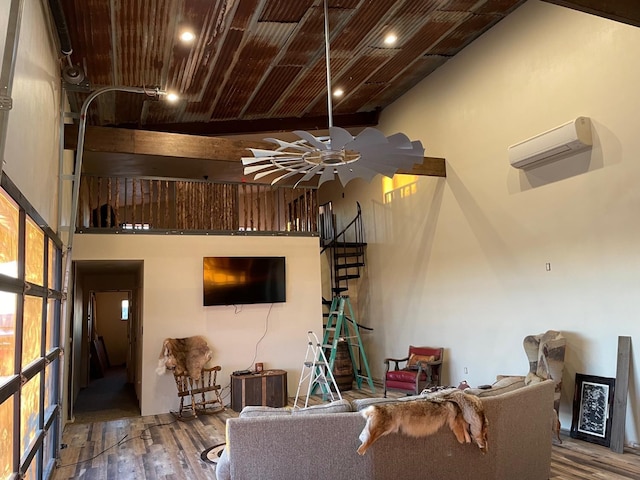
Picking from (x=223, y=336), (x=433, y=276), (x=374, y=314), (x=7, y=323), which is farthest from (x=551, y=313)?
(x=7, y=323)

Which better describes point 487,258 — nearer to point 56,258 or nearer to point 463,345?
point 463,345

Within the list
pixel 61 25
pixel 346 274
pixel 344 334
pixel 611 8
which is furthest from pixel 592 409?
pixel 61 25

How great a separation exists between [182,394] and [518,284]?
4.82 m

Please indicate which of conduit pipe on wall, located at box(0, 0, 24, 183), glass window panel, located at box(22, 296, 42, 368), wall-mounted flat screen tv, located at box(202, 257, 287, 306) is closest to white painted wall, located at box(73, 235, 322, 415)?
wall-mounted flat screen tv, located at box(202, 257, 287, 306)

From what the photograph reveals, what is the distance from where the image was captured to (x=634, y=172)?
486cm

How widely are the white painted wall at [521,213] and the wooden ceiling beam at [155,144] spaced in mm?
3233

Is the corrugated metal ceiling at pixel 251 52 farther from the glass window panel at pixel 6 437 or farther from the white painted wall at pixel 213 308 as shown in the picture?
the glass window panel at pixel 6 437

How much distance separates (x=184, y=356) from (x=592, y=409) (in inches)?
206

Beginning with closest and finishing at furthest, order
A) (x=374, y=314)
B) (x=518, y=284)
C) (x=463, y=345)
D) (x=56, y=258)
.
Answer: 1. (x=56, y=258)
2. (x=518, y=284)
3. (x=463, y=345)
4. (x=374, y=314)

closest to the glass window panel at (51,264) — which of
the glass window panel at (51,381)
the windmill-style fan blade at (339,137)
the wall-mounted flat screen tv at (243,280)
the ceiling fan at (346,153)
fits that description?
the glass window panel at (51,381)

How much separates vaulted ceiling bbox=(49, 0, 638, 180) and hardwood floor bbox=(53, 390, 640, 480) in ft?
11.2

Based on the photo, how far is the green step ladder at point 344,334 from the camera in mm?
8302

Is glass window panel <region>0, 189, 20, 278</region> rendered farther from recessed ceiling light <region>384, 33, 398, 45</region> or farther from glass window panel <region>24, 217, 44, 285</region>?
recessed ceiling light <region>384, 33, 398, 45</region>

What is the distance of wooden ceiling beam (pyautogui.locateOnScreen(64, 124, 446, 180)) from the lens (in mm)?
5623
